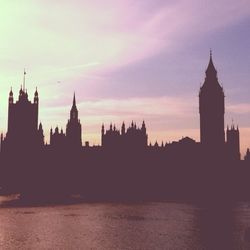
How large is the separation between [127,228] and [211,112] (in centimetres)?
10092

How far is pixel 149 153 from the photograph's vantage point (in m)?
168

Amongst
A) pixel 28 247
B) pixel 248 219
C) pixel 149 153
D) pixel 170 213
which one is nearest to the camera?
pixel 28 247

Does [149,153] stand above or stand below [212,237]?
above

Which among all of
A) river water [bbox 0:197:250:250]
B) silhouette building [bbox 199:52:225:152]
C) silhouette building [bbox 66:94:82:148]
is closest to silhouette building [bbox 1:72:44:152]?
silhouette building [bbox 66:94:82:148]

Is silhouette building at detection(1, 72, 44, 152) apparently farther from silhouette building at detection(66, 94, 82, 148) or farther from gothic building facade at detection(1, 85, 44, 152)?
silhouette building at detection(66, 94, 82, 148)

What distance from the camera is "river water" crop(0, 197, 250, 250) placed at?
1960 inches

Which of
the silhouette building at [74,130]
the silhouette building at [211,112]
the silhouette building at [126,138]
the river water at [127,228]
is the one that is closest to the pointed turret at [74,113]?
the silhouette building at [74,130]

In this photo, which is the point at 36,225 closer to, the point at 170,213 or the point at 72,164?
the point at 170,213

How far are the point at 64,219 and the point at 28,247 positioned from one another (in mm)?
25847

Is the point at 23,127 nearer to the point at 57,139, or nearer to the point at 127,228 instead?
the point at 57,139

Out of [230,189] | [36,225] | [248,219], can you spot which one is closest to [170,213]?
[248,219]

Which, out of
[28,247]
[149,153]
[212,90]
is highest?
[212,90]

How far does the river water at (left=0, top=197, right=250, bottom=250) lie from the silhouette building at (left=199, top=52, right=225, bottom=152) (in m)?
64.3

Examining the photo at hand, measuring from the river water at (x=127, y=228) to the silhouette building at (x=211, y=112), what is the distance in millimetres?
A: 64280
